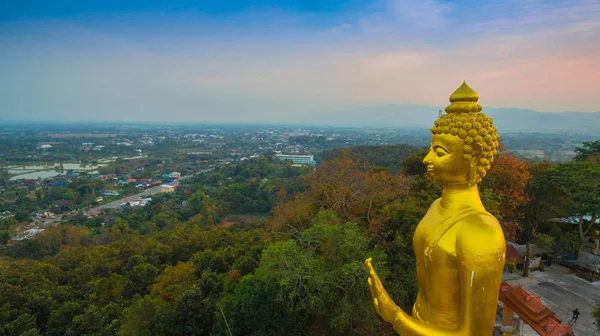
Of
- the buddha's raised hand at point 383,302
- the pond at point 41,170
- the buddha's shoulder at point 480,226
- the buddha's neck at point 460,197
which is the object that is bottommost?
the pond at point 41,170

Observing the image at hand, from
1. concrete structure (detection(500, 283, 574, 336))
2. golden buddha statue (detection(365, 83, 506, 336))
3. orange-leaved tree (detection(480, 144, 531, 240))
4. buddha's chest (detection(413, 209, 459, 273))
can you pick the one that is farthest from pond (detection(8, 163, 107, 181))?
golden buddha statue (detection(365, 83, 506, 336))

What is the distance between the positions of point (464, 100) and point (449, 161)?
0.63m

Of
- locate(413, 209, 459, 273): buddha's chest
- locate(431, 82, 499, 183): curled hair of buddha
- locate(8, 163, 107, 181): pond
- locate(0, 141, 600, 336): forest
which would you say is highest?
locate(431, 82, 499, 183): curled hair of buddha

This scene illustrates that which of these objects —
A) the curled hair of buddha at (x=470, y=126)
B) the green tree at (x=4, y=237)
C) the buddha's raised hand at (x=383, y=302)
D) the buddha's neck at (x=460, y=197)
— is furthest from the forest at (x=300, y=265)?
the green tree at (x=4, y=237)

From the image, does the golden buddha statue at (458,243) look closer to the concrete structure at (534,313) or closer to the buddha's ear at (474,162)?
the buddha's ear at (474,162)

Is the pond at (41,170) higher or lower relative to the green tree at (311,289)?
lower

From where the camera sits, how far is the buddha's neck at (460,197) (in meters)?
3.07

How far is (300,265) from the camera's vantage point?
35.1 ft

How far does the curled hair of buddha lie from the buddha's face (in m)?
0.04

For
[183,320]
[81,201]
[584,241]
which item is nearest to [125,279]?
[183,320]

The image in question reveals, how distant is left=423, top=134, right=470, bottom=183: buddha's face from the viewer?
306cm

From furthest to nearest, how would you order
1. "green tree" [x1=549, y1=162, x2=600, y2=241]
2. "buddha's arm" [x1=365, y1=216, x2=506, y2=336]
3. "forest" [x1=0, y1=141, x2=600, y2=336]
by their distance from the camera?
"green tree" [x1=549, y1=162, x2=600, y2=241] < "forest" [x1=0, y1=141, x2=600, y2=336] < "buddha's arm" [x1=365, y1=216, x2=506, y2=336]

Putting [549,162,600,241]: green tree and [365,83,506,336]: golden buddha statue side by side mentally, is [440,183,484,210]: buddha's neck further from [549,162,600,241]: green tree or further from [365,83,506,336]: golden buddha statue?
[549,162,600,241]: green tree

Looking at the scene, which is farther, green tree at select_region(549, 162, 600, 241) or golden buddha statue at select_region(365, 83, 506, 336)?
green tree at select_region(549, 162, 600, 241)
